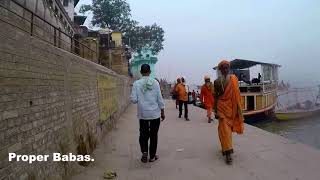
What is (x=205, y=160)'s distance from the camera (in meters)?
7.36

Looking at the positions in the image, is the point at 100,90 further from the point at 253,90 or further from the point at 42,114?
the point at 253,90

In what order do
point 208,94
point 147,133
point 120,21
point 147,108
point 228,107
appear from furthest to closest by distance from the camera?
point 120,21
point 208,94
point 228,107
point 147,133
point 147,108

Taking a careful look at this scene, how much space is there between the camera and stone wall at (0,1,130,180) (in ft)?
12.2

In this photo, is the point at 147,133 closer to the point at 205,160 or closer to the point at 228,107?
the point at 205,160

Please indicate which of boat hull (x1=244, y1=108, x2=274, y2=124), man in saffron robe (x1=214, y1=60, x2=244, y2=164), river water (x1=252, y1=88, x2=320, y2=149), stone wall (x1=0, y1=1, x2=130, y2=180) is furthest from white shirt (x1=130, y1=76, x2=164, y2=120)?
boat hull (x1=244, y1=108, x2=274, y2=124)

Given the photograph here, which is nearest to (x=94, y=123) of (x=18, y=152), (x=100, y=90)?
(x=100, y=90)

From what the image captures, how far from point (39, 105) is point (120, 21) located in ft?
156

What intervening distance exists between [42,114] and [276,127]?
2465 cm

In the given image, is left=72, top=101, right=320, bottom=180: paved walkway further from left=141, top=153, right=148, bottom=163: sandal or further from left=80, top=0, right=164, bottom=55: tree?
left=80, top=0, right=164, bottom=55: tree

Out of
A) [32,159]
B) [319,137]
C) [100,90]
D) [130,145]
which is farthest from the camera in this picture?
[319,137]

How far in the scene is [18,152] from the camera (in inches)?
156

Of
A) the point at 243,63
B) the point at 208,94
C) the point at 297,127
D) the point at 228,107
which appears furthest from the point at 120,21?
the point at 228,107

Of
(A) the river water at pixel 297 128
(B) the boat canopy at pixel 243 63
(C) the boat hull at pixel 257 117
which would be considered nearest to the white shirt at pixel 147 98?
(A) the river water at pixel 297 128

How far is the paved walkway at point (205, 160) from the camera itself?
628 cm
